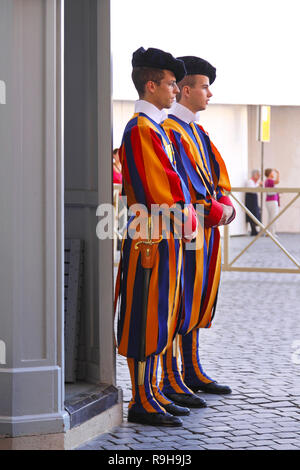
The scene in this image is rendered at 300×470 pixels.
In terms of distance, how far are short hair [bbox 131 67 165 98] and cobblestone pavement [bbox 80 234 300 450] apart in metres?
1.67

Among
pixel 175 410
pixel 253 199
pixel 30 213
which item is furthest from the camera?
pixel 253 199

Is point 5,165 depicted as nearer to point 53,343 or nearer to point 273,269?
point 53,343

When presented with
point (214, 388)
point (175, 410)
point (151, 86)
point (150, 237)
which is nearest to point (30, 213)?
point (150, 237)

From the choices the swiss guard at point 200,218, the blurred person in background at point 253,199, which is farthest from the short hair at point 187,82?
the blurred person in background at point 253,199

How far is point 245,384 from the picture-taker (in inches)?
235

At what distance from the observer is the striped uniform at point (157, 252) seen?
4.76 m

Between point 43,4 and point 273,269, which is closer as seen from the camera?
point 43,4

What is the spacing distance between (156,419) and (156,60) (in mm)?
1752

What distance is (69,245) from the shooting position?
5098 mm

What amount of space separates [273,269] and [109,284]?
8266 millimetres

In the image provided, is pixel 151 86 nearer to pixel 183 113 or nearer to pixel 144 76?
pixel 144 76

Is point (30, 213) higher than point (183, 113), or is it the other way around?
point (183, 113)

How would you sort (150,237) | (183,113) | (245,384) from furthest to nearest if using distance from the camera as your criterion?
(245,384) < (183,113) < (150,237)

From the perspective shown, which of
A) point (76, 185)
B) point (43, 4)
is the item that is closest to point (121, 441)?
point (76, 185)
